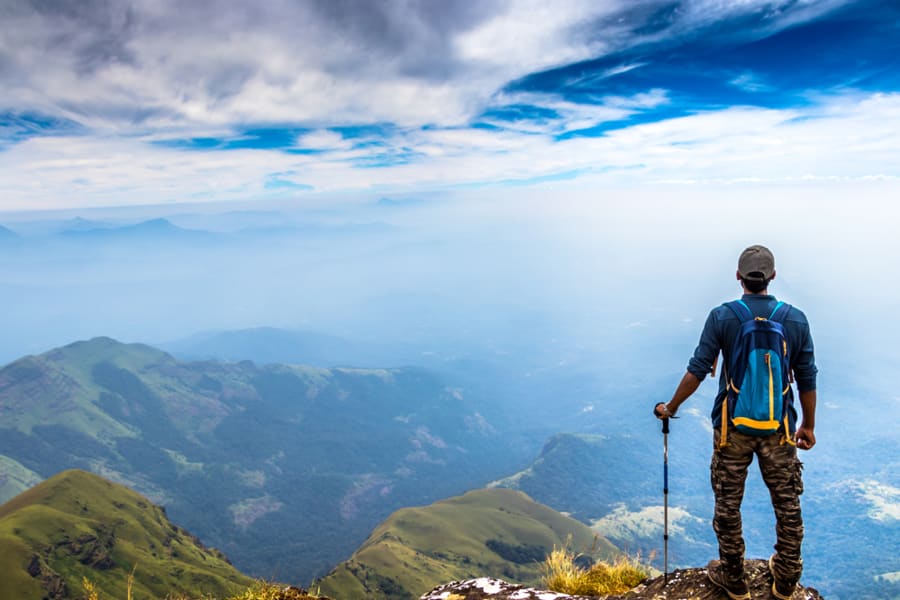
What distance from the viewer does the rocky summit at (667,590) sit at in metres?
6.78

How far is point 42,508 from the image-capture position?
13238 cm

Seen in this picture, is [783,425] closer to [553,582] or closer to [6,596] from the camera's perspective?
[553,582]

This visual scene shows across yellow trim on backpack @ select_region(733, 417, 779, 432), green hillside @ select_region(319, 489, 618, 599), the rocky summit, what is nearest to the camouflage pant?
yellow trim on backpack @ select_region(733, 417, 779, 432)

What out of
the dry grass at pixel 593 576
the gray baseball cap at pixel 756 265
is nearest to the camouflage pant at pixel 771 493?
the gray baseball cap at pixel 756 265

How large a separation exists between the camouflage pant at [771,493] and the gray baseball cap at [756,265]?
6.68 ft

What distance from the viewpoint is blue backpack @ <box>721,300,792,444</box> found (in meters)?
6.21

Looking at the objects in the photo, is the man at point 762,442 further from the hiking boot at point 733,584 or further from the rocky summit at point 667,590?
the rocky summit at point 667,590

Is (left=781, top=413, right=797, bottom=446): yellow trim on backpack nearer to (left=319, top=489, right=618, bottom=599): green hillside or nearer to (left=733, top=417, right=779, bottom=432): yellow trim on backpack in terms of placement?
(left=733, top=417, right=779, bottom=432): yellow trim on backpack

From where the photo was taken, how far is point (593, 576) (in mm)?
8656

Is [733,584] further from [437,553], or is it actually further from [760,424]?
[437,553]

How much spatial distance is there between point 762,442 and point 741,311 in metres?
1.70

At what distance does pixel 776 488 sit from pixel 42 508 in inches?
6908

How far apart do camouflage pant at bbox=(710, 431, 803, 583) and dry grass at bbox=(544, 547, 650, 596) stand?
2153mm

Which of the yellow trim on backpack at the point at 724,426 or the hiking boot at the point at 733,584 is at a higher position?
the yellow trim on backpack at the point at 724,426
